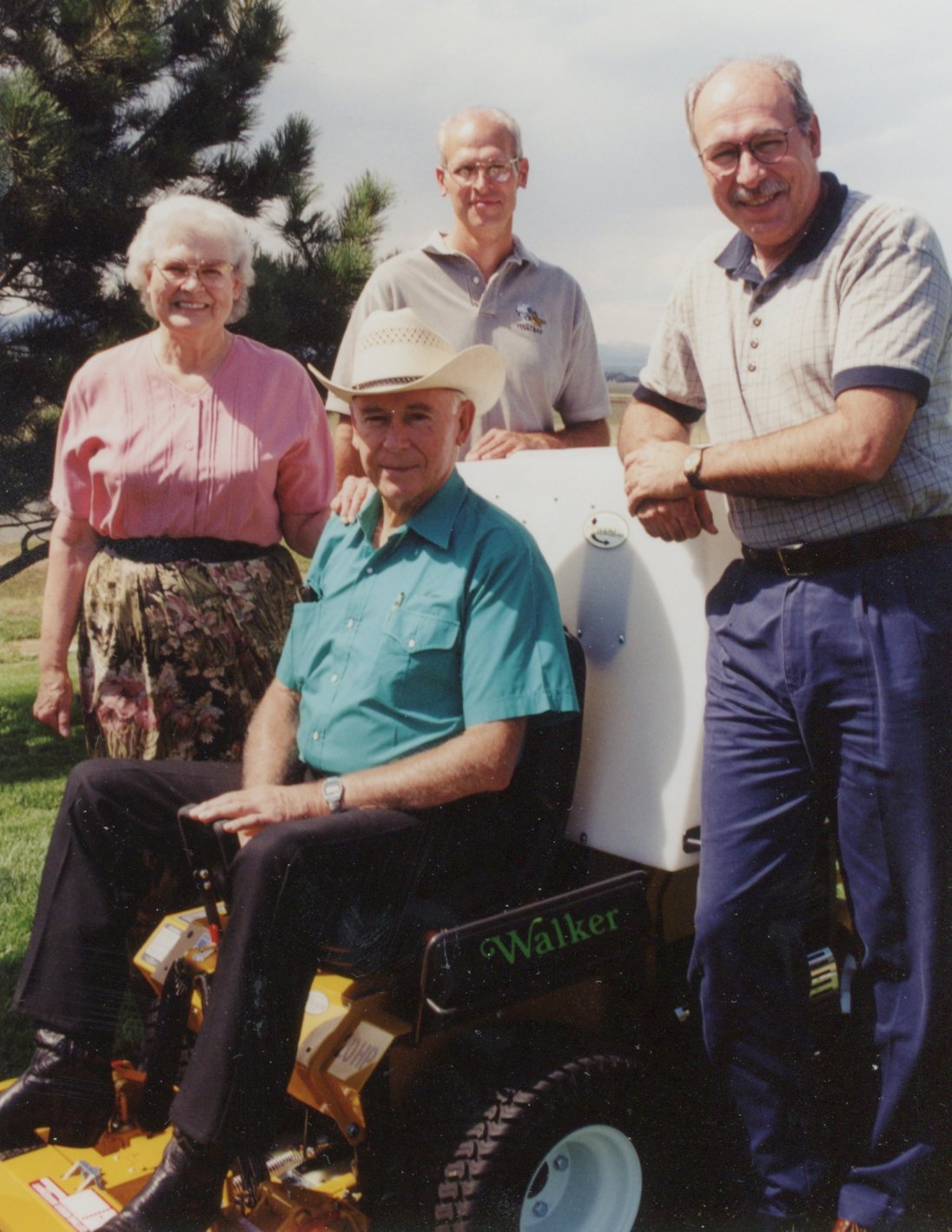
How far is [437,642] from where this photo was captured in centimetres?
238

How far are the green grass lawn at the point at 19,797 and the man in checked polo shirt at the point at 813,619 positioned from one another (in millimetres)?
1904

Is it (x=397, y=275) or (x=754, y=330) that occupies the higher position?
(x=397, y=275)

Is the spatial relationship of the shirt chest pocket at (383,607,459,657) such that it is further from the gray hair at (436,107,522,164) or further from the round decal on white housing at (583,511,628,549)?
the gray hair at (436,107,522,164)

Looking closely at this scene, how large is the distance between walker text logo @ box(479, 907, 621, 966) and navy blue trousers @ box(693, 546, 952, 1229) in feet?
0.64

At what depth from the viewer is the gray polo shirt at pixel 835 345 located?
2.15 m

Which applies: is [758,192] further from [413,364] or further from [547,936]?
[547,936]

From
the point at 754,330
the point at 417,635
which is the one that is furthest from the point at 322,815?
the point at 754,330

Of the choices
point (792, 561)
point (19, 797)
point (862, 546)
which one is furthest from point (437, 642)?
point (19, 797)

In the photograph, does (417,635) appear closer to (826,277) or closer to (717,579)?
(717,579)

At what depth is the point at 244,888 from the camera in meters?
2.11

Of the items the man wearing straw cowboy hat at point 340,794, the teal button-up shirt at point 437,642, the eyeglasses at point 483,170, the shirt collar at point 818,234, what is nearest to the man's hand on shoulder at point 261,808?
the man wearing straw cowboy hat at point 340,794

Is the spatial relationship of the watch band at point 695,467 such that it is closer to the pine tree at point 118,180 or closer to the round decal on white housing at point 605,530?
the round decal on white housing at point 605,530

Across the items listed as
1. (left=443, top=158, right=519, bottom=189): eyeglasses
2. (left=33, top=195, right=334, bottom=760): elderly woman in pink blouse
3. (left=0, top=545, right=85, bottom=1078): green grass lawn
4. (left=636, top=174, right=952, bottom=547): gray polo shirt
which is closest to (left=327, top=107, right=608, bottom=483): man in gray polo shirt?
(left=443, top=158, right=519, bottom=189): eyeglasses

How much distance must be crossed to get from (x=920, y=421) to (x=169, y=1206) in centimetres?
183
